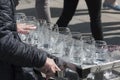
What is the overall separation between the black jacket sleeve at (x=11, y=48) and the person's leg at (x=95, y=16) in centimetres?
307

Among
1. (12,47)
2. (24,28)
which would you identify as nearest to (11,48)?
(12,47)

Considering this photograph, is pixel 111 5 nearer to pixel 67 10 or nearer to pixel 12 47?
pixel 67 10

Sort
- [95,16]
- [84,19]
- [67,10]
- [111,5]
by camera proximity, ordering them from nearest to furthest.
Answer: [95,16] < [67,10] < [84,19] < [111,5]

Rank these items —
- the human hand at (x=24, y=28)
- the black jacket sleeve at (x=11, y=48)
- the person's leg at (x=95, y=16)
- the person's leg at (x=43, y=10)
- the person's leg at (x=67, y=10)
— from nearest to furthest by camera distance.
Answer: the black jacket sleeve at (x=11, y=48), the human hand at (x=24, y=28), the person's leg at (x=95, y=16), the person's leg at (x=43, y=10), the person's leg at (x=67, y=10)

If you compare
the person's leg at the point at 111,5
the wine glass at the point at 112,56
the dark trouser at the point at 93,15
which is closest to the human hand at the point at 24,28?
the wine glass at the point at 112,56

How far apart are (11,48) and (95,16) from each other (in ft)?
10.8

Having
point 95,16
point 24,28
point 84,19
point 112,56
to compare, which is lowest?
point 84,19

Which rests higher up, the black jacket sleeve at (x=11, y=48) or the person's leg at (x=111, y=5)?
the black jacket sleeve at (x=11, y=48)

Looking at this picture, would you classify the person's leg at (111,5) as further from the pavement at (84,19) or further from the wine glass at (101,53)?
the wine glass at (101,53)

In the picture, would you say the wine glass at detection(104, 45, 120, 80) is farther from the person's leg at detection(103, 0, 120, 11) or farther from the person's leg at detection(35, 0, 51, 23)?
the person's leg at detection(103, 0, 120, 11)

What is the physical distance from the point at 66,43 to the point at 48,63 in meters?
0.69

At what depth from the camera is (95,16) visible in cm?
568

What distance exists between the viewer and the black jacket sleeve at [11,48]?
249 cm

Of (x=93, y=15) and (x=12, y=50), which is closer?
(x=12, y=50)
